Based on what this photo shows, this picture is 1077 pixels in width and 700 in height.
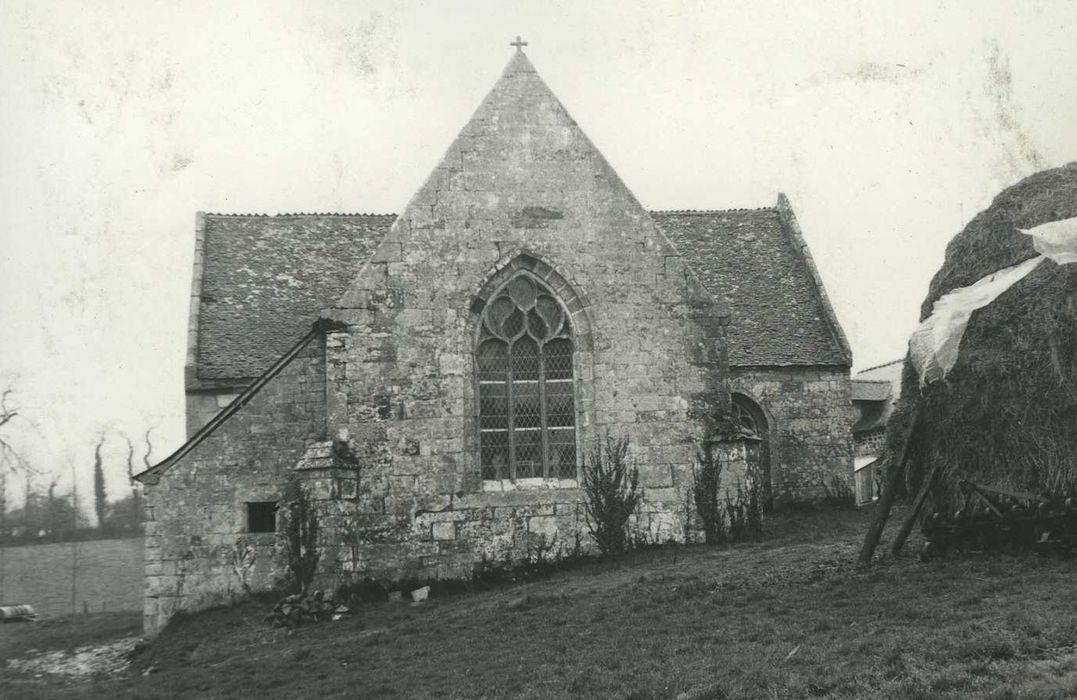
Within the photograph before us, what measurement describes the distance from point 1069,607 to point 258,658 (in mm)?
8813

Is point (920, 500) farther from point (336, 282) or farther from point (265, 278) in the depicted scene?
point (265, 278)

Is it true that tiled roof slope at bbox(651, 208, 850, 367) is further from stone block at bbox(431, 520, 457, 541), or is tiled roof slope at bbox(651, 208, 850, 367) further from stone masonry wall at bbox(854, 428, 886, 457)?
stone block at bbox(431, 520, 457, 541)

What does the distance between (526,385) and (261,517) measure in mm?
5140

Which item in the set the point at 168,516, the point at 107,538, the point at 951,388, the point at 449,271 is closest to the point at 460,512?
the point at 449,271

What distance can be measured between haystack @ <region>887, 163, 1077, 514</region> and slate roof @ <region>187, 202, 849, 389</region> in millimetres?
10428

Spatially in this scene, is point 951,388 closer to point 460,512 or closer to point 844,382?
point 460,512

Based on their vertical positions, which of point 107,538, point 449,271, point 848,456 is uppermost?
point 449,271

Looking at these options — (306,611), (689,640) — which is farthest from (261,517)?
(689,640)

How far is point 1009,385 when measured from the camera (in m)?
10.9

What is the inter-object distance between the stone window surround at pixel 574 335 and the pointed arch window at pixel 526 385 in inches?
3.9

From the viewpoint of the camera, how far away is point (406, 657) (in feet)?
34.9

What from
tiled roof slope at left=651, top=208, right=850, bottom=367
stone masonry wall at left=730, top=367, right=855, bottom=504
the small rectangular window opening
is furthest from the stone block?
tiled roof slope at left=651, top=208, right=850, bottom=367

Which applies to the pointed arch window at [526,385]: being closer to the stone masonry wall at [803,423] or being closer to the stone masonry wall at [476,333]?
the stone masonry wall at [476,333]

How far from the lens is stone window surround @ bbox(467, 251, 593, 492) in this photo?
15.7 metres
